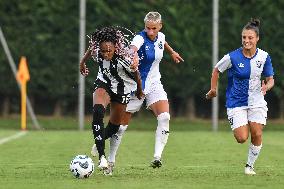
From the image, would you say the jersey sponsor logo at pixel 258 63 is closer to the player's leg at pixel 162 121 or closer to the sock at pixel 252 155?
the sock at pixel 252 155

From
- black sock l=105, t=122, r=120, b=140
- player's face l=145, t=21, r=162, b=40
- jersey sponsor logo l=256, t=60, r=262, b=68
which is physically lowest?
black sock l=105, t=122, r=120, b=140

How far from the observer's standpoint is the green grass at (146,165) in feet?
40.6

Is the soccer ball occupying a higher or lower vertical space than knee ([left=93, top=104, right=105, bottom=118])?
lower

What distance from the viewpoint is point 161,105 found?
1527 centimetres

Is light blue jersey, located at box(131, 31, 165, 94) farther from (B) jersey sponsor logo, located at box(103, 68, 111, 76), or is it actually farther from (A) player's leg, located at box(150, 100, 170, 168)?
(B) jersey sponsor logo, located at box(103, 68, 111, 76)

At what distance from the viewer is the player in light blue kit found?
14.3m

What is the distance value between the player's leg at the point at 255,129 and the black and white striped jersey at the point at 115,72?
1.85 metres

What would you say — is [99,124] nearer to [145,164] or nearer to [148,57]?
[148,57]

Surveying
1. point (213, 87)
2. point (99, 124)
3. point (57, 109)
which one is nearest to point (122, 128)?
point (99, 124)

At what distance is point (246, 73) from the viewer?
1430 centimetres

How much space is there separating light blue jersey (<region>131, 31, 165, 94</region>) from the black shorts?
4.18ft

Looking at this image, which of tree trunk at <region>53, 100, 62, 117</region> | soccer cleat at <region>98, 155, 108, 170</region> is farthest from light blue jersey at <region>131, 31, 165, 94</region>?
tree trunk at <region>53, 100, 62, 117</region>

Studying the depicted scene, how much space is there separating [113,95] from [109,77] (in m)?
0.26

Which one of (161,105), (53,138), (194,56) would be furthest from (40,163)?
(194,56)
